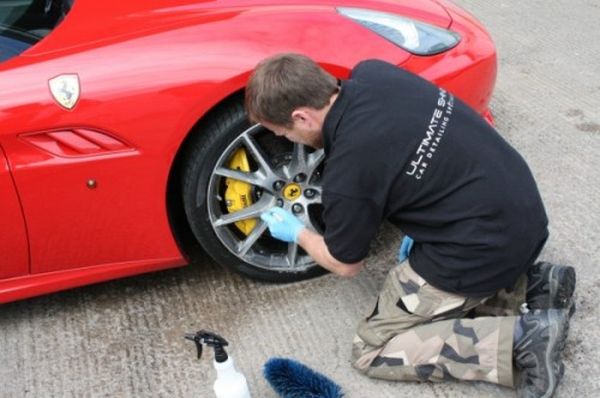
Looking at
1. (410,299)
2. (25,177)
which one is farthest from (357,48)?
(25,177)

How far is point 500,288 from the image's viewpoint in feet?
7.64

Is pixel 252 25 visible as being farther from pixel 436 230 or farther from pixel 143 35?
pixel 436 230

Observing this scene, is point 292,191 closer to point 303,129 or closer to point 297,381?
point 303,129

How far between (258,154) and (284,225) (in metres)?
0.27

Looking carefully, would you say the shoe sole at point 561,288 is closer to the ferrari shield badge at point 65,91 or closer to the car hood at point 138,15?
the car hood at point 138,15

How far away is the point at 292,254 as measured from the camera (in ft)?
9.02

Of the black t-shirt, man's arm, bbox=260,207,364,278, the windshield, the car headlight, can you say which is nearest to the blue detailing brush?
man's arm, bbox=260,207,364,278

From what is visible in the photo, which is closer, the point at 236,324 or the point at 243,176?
the point at 243,176

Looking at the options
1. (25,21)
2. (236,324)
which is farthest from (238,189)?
(25,21)

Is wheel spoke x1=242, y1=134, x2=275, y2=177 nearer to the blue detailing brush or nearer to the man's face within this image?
the man's face

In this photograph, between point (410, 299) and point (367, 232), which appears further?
point (410, 299)

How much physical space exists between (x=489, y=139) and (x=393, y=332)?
71 centimetres

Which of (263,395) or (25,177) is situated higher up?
(25,177)

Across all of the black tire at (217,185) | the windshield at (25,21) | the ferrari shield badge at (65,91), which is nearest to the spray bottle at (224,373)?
the black tire at (217,185)
